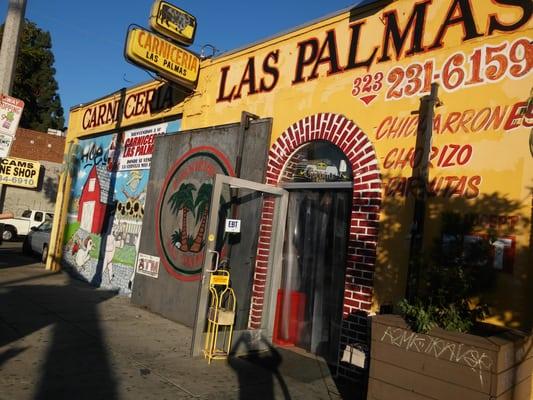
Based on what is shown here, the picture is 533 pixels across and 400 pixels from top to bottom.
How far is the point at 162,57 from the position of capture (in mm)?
8430

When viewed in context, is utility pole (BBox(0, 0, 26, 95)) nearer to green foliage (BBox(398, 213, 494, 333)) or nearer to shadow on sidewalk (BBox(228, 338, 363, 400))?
shadow on sidewalk (BBox(228, 338, 363, 400))

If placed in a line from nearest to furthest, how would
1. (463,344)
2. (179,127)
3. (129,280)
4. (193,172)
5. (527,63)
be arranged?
1. (463,344)
2. (527,63)
3. (193,172)
4. (179,127)
5. (129,280)

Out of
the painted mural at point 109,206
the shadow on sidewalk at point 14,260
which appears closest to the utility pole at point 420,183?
the painted mural at point 109,206

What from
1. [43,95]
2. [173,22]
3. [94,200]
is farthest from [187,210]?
[43,95]

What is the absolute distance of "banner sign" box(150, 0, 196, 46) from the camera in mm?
8258

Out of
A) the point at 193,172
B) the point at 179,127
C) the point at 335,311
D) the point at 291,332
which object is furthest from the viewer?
the point at 179,127

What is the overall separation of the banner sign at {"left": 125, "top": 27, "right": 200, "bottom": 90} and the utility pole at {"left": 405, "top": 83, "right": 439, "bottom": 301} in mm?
4777

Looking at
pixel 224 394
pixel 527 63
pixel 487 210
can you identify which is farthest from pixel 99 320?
pixel 527 63

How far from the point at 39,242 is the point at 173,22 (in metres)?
10.6

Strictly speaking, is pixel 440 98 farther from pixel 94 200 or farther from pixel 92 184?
pixel 92 184

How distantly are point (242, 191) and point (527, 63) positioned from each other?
4067mm

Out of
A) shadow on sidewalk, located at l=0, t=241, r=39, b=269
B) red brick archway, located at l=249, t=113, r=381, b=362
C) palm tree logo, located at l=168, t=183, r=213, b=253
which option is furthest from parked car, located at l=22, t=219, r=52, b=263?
red brick archway, located at l=249, t=113, r=381, b=362

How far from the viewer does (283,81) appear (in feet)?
23.8

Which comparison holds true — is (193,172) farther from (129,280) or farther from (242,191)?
(129,280)
